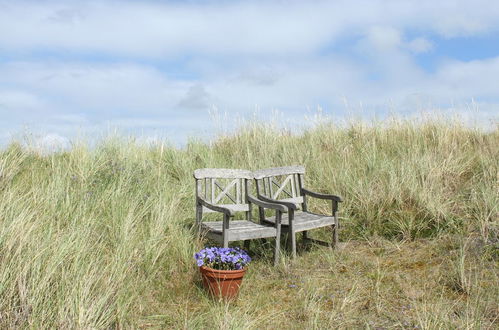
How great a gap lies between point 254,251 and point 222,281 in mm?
1427

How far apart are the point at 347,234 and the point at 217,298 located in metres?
2.32

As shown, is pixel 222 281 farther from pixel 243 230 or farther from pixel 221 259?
pixel 243 230

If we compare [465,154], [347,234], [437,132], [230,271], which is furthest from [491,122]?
[230,271]

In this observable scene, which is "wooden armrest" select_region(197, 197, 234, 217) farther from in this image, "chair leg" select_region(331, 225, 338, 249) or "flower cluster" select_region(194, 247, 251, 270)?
"chair leg" select_region(331, 225, 338, 249)

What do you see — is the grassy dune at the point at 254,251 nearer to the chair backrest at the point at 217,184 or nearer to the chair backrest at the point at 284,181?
the chair backrest at the point at 217,184

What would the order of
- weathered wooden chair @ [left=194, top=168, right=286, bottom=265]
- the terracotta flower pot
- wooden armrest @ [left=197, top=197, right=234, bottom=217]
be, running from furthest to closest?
weathered wooden chair @ [left=194, top=168, right=286, bottom=265]
wooden armrest @ [left=197, top=197, right=234, bottom=217]
the terracotta flower pot

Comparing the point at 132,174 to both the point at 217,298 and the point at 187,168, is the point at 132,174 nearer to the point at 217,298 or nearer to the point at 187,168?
the point at 187,168

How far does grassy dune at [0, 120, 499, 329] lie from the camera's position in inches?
123

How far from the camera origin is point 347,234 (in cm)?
582

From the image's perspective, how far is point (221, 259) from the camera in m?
4.05

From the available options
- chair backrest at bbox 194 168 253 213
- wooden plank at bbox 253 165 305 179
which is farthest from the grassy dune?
wooden plank at bbox 253 165 305 179

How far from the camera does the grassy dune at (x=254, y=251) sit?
3.13m

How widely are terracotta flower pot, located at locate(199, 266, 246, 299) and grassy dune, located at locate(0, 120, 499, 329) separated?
0.33 feet

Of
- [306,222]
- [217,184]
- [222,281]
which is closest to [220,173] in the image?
[217,184]
